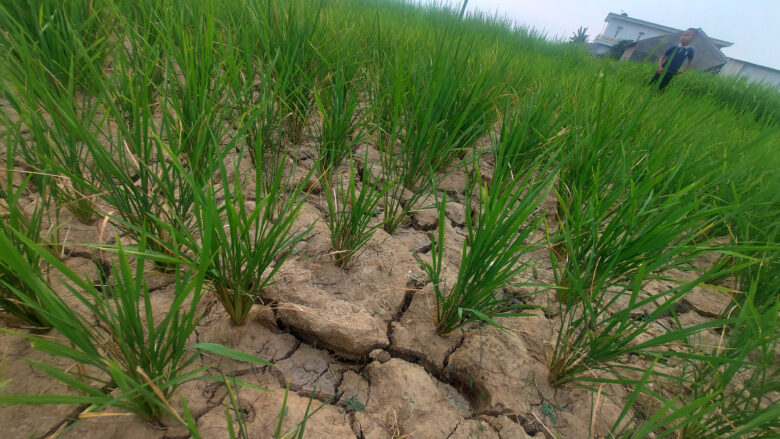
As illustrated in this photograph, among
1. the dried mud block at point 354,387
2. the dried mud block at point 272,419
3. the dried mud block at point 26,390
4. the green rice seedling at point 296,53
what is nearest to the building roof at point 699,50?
the green rice seedling at point 296,53

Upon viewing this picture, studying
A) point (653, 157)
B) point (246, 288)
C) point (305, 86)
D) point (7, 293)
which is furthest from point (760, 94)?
point (7, 293)

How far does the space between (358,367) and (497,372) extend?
342 millimetres

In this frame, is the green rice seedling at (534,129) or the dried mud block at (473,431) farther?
the green rice seedling at (534,129)

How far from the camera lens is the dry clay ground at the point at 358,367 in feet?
2.07

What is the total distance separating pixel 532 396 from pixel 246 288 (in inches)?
27.9

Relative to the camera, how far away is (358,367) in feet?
2.71

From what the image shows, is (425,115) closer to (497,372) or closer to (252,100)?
(252,100)

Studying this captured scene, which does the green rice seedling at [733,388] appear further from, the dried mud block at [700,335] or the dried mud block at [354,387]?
the dried mud block at [354,387]

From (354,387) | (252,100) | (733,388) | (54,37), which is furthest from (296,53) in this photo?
(733,388)

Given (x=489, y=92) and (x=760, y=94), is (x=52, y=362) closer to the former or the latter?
(x=489, y=92)

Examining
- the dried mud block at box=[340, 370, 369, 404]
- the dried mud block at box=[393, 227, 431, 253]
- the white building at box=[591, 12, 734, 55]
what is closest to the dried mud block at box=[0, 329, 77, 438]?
the dried mud block at box=[340, 370, 369, 404]

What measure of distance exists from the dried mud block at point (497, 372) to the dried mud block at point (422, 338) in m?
0.03

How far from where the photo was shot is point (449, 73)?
117 centimetres

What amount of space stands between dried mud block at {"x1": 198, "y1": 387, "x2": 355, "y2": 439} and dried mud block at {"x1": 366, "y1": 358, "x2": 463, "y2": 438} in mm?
79
